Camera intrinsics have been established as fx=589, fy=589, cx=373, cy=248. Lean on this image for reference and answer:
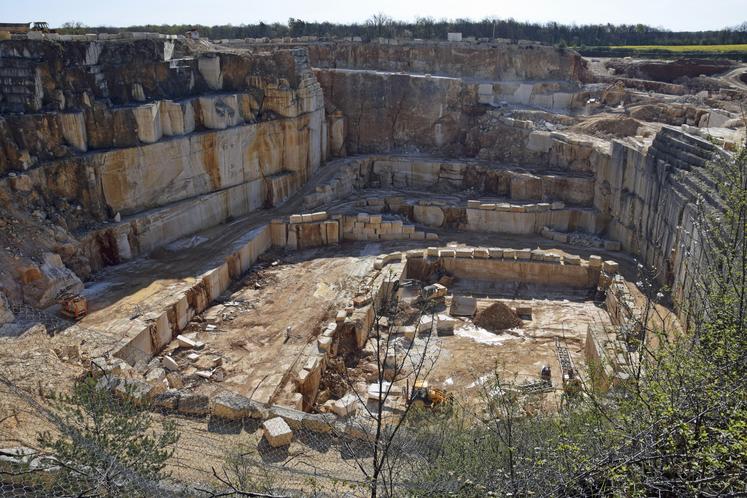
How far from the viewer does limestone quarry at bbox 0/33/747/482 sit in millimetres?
12984

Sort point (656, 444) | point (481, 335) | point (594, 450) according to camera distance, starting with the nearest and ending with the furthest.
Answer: point (656, 444), point (594, 450), point (481, 335)

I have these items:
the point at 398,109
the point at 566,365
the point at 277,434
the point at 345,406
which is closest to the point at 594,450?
the point at 277,434

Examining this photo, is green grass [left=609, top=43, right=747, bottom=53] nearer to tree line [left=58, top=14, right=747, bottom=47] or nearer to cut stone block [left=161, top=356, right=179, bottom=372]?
tree line [left=58, top=14, right=747, bottom=47]

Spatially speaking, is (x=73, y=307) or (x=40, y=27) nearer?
(x=73, y=307)

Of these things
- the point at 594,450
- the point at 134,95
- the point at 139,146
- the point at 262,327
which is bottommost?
the point at 262,327

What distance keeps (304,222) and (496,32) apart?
114 ft

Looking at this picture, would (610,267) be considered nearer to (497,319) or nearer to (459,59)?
(497,319)

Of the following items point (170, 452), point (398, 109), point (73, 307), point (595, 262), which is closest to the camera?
point (170, 452)

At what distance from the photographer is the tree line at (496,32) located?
44.8 meters

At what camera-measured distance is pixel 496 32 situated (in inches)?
1891

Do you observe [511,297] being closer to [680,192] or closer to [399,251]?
[399,251]

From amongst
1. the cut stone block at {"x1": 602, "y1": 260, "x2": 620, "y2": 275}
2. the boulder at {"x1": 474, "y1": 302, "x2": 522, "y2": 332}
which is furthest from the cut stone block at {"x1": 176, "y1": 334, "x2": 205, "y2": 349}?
the cut stone block at {"x1": 602, "y1": 260, "x2": 620, "y2": 275}

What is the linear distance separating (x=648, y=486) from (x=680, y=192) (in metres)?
11.8

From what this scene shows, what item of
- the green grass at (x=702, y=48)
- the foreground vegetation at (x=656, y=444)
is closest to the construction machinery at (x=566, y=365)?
the foreground vegetation at (x=656, y=444)
